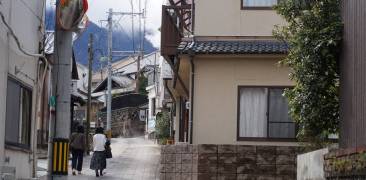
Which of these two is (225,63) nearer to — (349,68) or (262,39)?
(262,39)

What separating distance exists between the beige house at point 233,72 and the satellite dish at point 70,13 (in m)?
10.4

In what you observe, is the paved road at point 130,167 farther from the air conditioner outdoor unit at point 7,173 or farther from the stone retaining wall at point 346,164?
the stone retaining wall at point 346,164

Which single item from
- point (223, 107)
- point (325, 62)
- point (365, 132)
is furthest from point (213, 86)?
point (365, 132)

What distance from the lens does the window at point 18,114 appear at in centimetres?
1501

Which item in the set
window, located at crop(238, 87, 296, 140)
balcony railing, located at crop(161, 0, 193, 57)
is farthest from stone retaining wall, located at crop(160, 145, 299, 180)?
balcony railing, located at crop(161, 0, 193, 57)

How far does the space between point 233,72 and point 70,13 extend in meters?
11.6

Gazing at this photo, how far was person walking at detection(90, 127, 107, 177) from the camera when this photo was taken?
920 inches

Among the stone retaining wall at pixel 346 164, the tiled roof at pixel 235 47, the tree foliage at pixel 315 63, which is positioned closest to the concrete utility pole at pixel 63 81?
the stone retaining wall at pixel 346 164

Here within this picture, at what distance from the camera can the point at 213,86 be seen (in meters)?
21.1

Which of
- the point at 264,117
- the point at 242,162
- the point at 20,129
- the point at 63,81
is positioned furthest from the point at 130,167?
the point at 63,81

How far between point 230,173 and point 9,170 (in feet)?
24.7

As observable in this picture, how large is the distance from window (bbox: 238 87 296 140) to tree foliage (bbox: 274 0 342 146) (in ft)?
21.5

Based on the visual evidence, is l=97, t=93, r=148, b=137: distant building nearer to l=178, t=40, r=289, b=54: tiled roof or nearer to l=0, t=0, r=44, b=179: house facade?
l=178, t=40, r=289, b=54: tiled roof

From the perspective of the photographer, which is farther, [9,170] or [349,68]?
[9,170]
